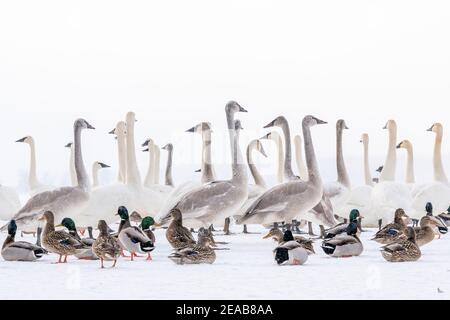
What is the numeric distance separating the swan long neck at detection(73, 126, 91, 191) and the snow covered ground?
2690mm

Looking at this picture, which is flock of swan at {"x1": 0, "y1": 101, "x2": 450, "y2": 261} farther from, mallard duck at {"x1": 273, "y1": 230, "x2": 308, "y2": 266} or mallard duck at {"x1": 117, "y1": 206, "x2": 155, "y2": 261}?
mallard duck at {"x1": 273, "y1": 230, "x2": 308, "y2": 266}

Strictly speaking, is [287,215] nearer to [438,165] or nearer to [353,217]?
[353,217]

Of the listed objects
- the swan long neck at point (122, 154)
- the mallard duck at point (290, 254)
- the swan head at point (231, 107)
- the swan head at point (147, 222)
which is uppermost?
the swan head at point (231, 107)

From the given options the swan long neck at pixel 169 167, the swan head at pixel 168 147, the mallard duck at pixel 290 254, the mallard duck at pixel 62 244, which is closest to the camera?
the mallard duck at pixel 290 254

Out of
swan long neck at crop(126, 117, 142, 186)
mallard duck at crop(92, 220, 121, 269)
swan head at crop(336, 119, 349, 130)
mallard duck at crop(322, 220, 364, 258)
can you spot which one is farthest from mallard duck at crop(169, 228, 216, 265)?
swan head at crop(336, 119, 349, 130)

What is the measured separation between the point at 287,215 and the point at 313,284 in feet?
15.6

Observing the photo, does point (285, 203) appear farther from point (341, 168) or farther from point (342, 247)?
point (341, 168)

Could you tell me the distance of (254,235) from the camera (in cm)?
1583

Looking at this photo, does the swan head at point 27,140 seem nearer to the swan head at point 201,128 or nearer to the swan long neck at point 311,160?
the swan head at point 201,128

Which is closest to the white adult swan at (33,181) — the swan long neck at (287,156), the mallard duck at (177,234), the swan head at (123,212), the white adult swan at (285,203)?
the swan long neck at (287,156)

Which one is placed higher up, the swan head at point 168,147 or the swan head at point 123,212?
the swan head at point 168,147

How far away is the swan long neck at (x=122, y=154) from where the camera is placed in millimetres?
19031

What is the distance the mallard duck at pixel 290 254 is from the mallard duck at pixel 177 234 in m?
1.31

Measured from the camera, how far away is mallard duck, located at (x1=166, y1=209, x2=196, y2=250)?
37.1 feet
